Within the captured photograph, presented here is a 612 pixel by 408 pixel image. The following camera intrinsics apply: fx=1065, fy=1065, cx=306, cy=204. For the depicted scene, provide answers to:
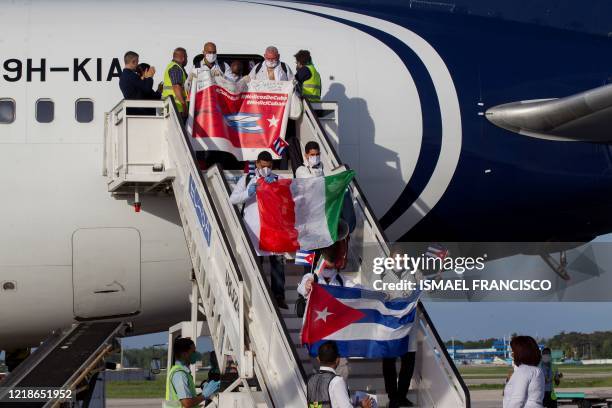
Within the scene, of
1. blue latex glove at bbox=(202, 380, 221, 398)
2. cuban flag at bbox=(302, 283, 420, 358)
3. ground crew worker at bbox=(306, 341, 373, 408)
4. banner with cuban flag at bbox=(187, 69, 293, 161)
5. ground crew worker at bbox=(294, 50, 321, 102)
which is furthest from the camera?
ground crew worker at bbox=(294, 50, 321, 102)

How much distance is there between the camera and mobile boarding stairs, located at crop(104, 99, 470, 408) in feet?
34.4

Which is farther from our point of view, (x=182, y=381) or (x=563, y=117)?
(x=563, y=117)

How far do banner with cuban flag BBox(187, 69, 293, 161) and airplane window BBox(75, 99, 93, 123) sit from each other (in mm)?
1669

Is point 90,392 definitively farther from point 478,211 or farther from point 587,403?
point 587,403

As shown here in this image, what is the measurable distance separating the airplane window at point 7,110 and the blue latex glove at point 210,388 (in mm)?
4982

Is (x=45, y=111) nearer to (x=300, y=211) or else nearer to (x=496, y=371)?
(x=300, y=211)

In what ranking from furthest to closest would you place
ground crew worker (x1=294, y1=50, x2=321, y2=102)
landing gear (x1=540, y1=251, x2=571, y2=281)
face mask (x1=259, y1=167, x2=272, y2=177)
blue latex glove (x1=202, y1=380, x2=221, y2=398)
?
landing gear (x1=540, y1=251, x2=571, y2=281)
ground crew worker (x1=294, y1=50, x2=321, y2=102)
face mask (x1=259, y1=167, x2=272, y2=177)
blue latex glove (x1=202, y1=380, x2=221, y2=398)

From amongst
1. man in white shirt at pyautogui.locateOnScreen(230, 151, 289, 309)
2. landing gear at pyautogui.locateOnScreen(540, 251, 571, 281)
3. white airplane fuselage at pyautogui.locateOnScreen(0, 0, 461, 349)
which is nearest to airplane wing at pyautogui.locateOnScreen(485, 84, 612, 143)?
white airplane fuselage at pyautogui.locateOnScreen(0, 0, 461, 349)

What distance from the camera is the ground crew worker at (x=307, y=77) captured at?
45.6ft

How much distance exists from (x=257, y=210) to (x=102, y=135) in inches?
134

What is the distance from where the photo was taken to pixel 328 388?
28.5ft

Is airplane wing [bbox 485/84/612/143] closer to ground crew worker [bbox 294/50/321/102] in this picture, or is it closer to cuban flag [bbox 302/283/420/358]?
ground crew worker [bbox 294/50/321/102]

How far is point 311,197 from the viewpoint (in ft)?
38.7

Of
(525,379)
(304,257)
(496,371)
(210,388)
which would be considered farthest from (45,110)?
(496,371)
